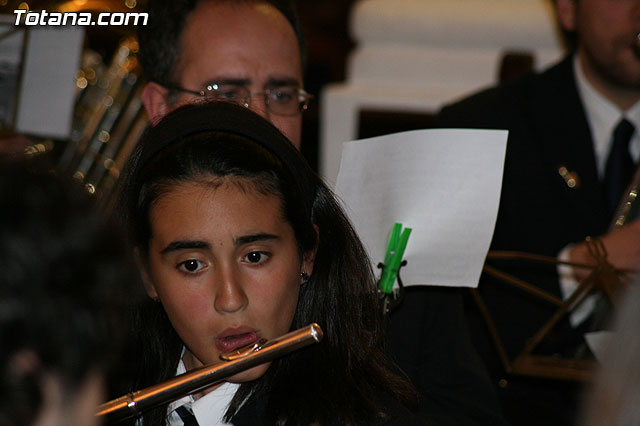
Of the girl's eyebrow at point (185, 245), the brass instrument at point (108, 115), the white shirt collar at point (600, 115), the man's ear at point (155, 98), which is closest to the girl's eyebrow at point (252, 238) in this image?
the girl's eyebrow at point (185, 245)

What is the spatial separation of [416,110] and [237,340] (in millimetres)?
1466

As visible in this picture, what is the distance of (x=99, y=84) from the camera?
1.90 m

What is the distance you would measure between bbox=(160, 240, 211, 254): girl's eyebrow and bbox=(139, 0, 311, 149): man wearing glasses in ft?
1.31

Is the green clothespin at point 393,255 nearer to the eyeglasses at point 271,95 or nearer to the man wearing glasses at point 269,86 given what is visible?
the man wearing glasses at point 269,86

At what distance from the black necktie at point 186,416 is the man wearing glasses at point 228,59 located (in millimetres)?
493

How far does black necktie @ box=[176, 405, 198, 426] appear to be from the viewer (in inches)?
43.8

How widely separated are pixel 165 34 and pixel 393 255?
626 millimetres

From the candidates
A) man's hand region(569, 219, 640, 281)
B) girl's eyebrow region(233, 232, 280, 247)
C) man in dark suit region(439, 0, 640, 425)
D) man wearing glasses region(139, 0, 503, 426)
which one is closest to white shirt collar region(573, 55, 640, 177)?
man in dark suit region(439, 0, 640, 425)

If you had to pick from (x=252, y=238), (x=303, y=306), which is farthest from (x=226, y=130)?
(x=303, y=306)

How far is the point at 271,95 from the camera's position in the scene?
4.83ft

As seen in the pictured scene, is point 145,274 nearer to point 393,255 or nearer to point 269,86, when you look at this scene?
point 393,255

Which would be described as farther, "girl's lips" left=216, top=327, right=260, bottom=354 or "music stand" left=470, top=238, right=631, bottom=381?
"music stand" left=470, top=238, right=631, bottom=381

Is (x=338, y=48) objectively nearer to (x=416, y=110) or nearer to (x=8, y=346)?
(x=416, y=110)

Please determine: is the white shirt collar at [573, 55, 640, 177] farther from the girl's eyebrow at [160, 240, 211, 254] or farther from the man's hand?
the girl's eyebrow at [160, 240, 211, 254]
